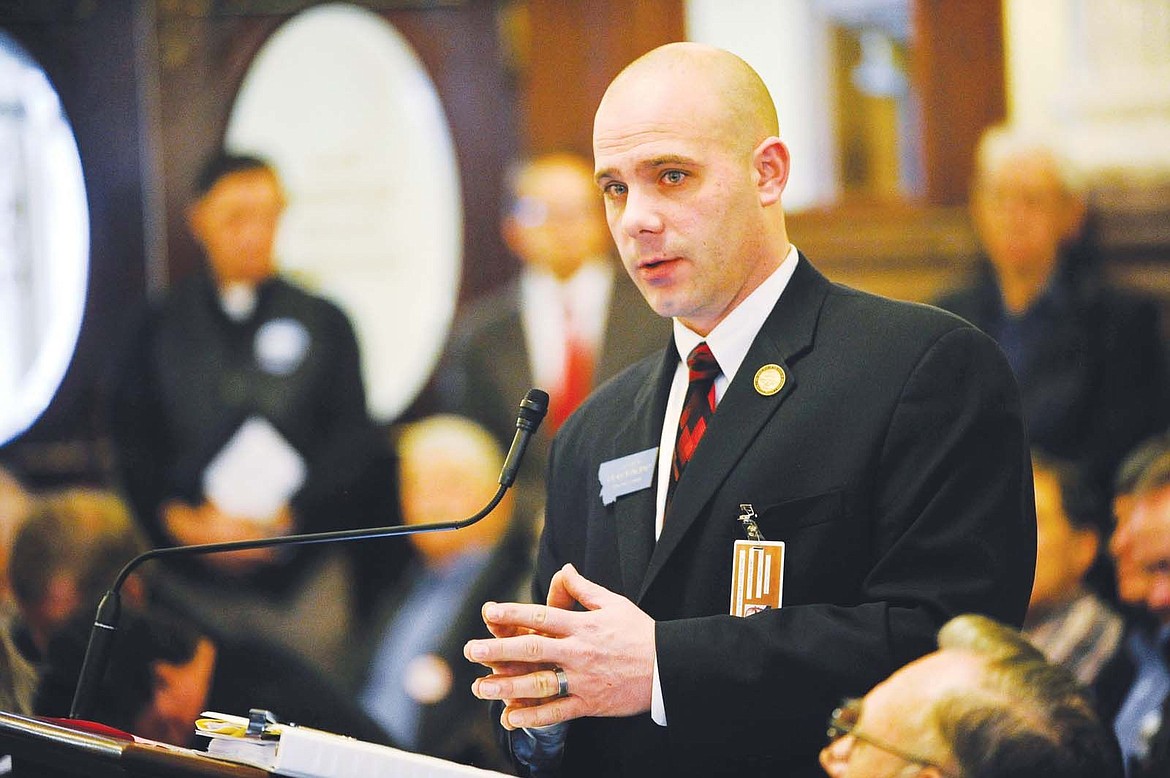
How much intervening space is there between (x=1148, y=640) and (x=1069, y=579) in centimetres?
30

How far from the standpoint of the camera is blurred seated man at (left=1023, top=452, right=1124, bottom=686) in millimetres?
3652

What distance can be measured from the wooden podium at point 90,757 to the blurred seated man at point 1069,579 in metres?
2.64

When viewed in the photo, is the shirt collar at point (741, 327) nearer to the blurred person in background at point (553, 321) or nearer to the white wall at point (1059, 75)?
the blurred person in background at point (553, 321)

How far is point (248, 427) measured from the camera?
4945 millimetres

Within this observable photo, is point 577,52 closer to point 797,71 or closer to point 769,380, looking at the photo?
point 797,71

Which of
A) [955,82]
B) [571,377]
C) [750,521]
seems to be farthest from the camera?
[955,82]

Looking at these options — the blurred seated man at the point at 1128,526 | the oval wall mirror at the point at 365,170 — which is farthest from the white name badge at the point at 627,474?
the oval wall mirror at the point at 365,170

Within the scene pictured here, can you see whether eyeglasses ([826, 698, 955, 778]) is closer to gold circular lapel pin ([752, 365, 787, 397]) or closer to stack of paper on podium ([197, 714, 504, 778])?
stack of paper on podium ([197, 714, 504, 778])

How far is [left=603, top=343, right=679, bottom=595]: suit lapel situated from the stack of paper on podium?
0.52m

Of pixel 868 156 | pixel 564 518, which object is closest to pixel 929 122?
pixel 868 156

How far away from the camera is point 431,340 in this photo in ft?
17.9

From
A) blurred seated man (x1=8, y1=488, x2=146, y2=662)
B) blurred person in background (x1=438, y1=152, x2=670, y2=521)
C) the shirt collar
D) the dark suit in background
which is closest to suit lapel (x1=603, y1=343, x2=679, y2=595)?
the shirt collar

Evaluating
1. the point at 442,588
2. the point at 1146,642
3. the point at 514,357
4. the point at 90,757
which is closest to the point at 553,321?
the point at 514,357

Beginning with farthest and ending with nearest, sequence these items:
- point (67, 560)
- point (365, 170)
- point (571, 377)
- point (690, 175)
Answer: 1. point (365, 170)
2. point (571, 377)
3. point (67, 560)
4. point (690, 175)
